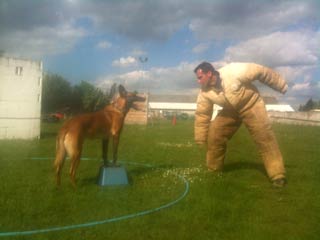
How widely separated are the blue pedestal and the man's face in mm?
2627

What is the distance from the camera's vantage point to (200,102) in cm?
970

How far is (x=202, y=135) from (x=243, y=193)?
6.49 feet

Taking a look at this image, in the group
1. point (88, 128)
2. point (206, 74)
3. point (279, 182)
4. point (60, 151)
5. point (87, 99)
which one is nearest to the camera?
point (60, 151)

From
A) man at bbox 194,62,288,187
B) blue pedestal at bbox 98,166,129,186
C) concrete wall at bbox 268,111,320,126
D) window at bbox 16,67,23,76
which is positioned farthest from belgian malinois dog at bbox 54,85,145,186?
concrete wall at bbox 268,111,320,126

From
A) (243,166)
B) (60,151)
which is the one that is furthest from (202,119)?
(60,151)

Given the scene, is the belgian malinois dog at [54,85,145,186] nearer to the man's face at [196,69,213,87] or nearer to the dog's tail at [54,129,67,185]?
the dog's tail at [54,129,67,185]

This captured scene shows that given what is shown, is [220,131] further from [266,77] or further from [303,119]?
[303,119]

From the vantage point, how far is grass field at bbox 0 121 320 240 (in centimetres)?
582

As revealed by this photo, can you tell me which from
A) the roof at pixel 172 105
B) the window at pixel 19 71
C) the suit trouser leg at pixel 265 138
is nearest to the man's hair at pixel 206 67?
the suit trouser leg at pixel 265 138

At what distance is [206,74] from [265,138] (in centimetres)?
204

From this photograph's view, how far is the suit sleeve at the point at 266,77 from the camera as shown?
9.06m

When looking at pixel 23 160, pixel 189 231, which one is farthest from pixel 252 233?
pixel 23 160

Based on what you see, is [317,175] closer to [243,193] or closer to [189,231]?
[243,193]

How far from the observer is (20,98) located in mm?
20000
